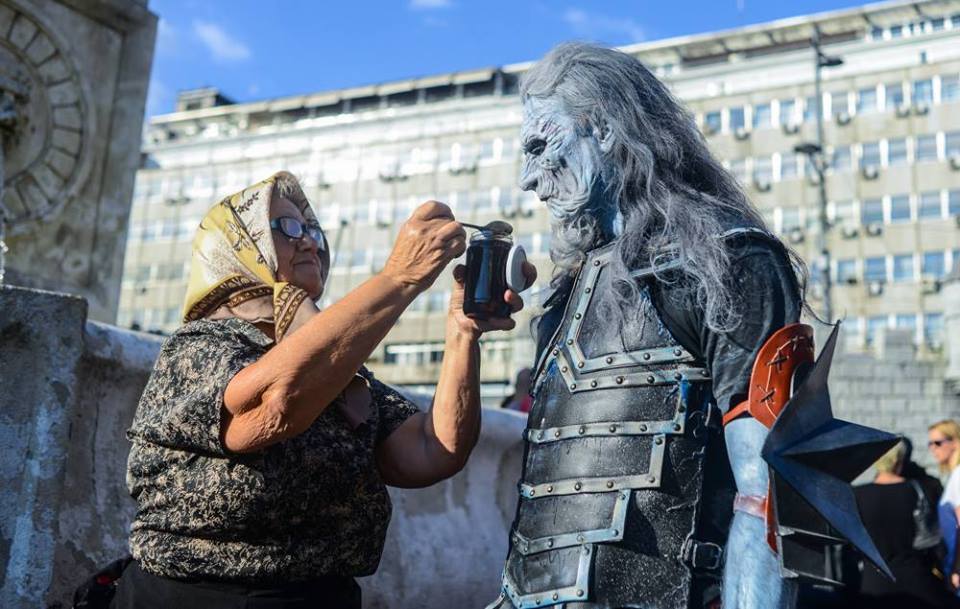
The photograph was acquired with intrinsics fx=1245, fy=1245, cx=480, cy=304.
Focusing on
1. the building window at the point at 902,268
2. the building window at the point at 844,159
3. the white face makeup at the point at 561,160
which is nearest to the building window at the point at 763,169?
the building window at the point at 844,159

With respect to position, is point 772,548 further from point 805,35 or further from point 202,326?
point 805,35

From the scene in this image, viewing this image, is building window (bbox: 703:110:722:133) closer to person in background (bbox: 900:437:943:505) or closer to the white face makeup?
person in background (bbox: 900:437:943:505)

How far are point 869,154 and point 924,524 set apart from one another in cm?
4414

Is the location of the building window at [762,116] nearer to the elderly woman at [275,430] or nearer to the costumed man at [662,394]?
the elderly woman at [275,430]

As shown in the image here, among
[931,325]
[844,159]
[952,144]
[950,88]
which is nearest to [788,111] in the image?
[844,159]

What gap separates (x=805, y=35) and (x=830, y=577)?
2328 inches

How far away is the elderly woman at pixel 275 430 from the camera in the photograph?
303 centimetres

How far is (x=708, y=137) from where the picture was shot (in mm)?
47812

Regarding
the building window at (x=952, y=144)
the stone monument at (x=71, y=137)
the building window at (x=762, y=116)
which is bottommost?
the stone monument at (x=71, y=137)

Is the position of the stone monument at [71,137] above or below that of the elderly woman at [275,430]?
above

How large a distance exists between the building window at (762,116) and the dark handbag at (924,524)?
147 feet

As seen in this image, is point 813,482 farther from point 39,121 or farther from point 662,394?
point 39,121

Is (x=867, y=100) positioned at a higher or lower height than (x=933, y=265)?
higher

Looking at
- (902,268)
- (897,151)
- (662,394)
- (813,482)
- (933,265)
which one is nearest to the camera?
(813,482)
